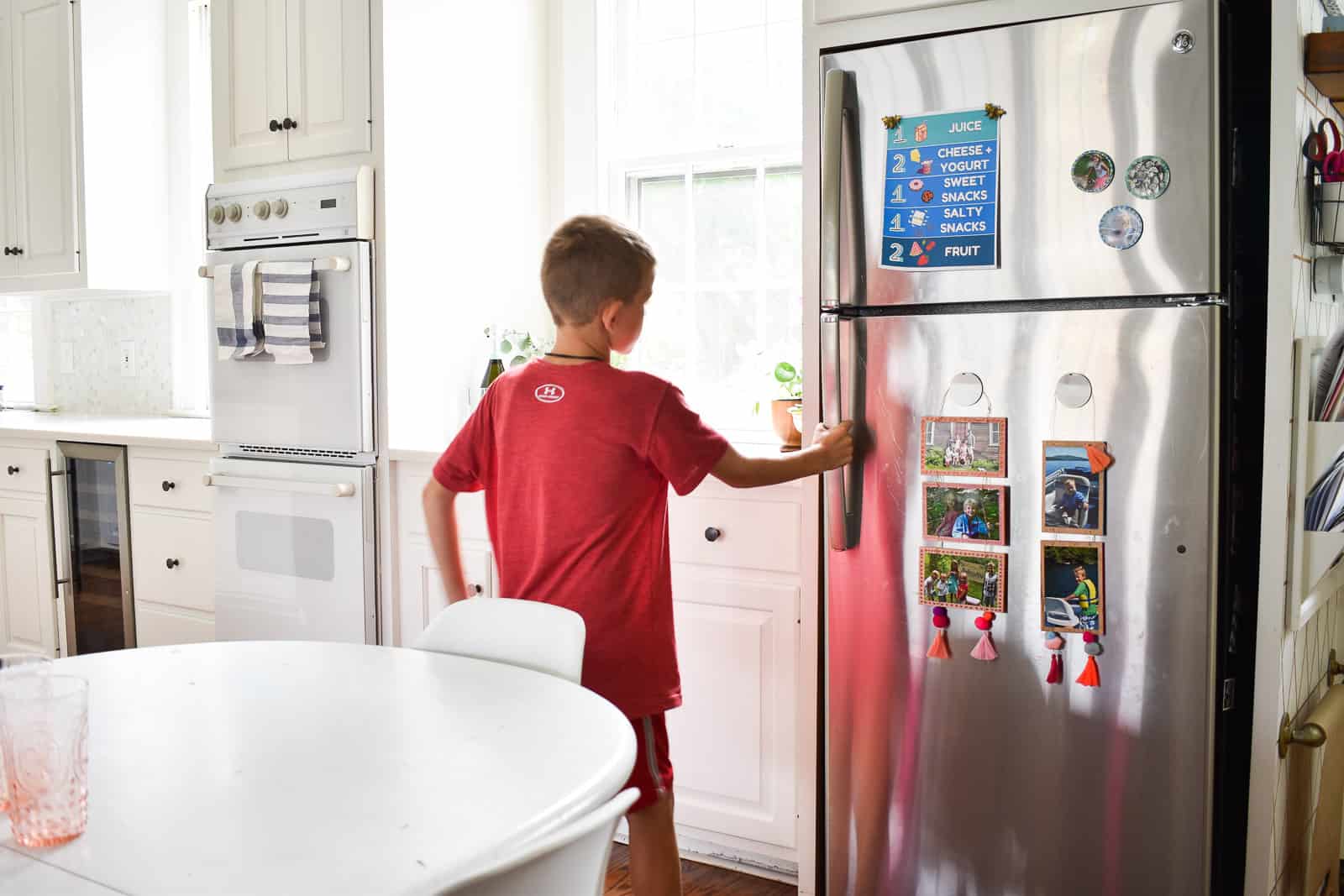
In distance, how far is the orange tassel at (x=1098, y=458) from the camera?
177 cm

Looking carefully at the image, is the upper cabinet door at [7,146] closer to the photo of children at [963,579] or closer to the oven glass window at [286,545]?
the oven glass window at [286,545]

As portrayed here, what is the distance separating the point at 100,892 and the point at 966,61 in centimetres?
164

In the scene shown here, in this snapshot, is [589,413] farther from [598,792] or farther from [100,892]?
[100,892]

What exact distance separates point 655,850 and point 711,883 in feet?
2.10

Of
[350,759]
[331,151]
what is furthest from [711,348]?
[350,759]

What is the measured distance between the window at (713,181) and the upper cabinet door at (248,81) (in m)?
0.88

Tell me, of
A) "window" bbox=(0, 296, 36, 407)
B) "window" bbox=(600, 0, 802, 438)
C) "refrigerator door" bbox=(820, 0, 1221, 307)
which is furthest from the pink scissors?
"window" bbox=(0, 296, 36, 407)

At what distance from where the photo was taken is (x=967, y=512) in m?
1.88

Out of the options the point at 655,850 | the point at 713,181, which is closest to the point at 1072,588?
the point at 655,850

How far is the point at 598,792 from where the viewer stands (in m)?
1.06

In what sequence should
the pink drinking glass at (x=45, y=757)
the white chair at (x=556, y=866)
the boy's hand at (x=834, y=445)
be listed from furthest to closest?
1. the boy's hand at (x=834, y=445)
2. the pink drinking glass at (x=45, y=757)
3. the white chair at (x=556, y=866)

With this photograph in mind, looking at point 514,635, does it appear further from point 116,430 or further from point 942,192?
point 116,430

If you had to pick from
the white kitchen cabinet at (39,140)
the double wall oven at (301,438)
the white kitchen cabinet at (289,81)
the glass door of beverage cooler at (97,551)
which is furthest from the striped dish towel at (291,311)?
the white kitchen cabinet at (39,140)

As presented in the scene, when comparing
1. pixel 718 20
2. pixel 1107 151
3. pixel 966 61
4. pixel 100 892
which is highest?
pixel 718 20
